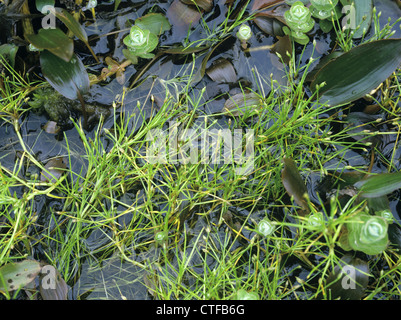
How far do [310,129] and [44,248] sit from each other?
3.19 ft

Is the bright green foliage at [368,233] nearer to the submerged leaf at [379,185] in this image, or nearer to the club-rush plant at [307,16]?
the submerged leaf at [379,185]

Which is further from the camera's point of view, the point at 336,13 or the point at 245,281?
the point at 336,13

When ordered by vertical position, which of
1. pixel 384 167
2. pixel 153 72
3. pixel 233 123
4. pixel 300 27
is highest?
pixel 300 27

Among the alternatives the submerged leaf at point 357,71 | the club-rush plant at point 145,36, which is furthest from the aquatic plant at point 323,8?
the club-rush plant at point 145,36

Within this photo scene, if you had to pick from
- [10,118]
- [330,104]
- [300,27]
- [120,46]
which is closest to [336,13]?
[300,27]

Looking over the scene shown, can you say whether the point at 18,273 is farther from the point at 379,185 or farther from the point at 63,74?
the point at 379,185

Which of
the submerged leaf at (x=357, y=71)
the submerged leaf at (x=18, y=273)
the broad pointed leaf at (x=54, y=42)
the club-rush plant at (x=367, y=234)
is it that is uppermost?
the broad pointed leaf at (x=54, y=42)

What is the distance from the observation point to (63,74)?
54.0 inches

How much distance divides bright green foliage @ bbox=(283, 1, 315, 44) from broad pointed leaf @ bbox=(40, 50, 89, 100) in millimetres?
725

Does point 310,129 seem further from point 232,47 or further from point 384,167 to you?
point 232,47

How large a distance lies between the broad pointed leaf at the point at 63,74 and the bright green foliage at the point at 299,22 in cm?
73

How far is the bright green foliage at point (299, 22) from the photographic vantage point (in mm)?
1345

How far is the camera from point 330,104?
4.51 ft
